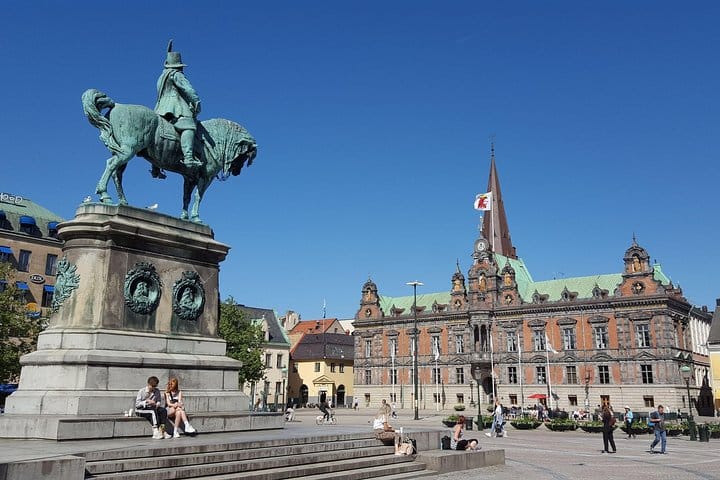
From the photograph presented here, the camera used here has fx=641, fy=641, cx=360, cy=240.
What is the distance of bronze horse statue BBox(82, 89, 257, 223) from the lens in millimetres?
17203

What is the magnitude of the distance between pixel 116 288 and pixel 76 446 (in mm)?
4783

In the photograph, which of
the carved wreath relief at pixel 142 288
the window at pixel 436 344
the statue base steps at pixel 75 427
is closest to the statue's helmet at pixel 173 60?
the carved wreath relief at pixel 142 288

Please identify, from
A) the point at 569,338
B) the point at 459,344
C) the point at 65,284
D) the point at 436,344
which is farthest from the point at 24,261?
the point at 569,338

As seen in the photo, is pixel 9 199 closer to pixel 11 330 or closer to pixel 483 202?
pixel 11 330

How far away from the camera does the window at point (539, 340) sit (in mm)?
77688

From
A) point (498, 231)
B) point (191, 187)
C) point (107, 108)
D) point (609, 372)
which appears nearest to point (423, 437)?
point (191, 187)

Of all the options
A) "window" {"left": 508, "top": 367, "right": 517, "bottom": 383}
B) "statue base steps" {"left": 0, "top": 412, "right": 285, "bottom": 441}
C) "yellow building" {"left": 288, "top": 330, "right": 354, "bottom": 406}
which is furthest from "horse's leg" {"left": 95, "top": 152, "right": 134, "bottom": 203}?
"yellow building" {"left": 288, "top": 330, "right": 354, "bottom": 406}

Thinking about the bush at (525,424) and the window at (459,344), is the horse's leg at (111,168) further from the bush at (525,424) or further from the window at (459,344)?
the window at (459,344)

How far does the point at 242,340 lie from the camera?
5559 centimetres

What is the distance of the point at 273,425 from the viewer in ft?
57.5

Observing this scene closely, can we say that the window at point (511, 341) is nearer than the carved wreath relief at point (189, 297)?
No

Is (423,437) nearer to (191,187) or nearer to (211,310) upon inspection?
(211,310)

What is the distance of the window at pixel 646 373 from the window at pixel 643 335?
225 cm

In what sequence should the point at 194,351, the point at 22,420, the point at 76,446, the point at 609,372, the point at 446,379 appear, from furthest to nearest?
the point at 446,379 < the point at 609,372 < the point at 194,351 < the point at 22,420 < the point at 76,446
